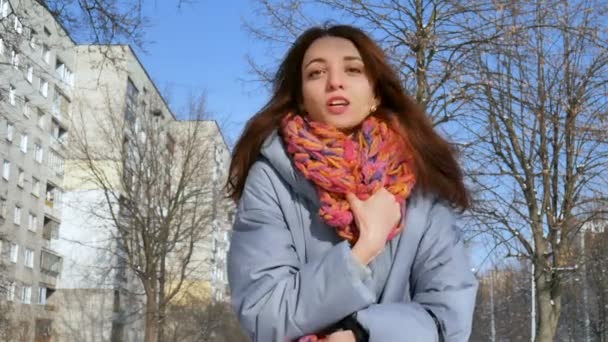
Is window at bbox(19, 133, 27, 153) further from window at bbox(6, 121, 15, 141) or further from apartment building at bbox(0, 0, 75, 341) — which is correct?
window at bbox(6, 121, 15, 141)

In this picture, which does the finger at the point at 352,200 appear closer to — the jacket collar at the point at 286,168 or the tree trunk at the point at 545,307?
the jacket collar at the point at 286,168

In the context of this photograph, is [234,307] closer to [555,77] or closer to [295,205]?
[295,205]

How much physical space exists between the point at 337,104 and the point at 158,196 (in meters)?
31.6

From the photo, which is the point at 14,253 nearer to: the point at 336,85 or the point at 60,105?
the point at 60,105

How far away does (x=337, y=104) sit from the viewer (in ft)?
7.27

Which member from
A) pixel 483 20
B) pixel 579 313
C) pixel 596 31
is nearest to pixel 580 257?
pixel 596 31

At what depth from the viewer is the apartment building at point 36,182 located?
41375 millimetres

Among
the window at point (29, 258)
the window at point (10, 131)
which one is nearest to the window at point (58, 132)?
the window at point (10, 131)

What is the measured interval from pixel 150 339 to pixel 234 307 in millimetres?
29635

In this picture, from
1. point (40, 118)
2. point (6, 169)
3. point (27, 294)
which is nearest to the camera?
point (6, 169)

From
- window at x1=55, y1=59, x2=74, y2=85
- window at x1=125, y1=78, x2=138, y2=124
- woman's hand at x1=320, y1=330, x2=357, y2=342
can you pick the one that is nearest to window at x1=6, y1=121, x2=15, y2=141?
window at x1=55, y1=59, x2=74, y2=85

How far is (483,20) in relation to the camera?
9.95 metres

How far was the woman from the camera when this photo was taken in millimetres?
1885

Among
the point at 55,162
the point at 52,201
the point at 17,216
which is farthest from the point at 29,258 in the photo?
the point at 55,162
